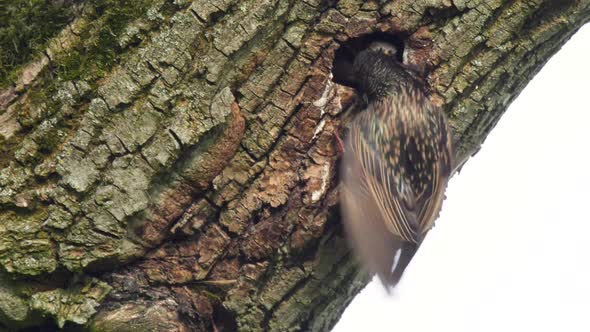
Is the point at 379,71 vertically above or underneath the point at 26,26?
above

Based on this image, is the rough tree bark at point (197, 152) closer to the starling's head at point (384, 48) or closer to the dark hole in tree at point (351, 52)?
the dark hole in tree at point (351, 52)

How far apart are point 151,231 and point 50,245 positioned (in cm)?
46

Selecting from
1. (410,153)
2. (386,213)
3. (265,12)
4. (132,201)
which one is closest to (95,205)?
(132,201)

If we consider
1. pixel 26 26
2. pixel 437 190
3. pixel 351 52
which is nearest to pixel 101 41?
pixel 26 26

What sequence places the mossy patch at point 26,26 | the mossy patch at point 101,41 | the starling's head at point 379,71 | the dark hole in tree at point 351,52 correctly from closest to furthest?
the mossy patch at point 101,41 → the mossy patch at point 26,26 → the dark hole in tree at point 351,52 → the starling's head at point 379,71

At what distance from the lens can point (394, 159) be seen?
4.77 meters

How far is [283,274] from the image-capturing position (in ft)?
12.3

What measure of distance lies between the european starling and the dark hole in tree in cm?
5

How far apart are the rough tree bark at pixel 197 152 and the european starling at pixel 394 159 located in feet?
1.16

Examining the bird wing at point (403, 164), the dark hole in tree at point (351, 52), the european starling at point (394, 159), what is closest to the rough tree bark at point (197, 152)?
the dark hole in tree at point (351, 52)

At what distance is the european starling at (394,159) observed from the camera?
14.2 feet

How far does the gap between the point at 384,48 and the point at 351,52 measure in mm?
215

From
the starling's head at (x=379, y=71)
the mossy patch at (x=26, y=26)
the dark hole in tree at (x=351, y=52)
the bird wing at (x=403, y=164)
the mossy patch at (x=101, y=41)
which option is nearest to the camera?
the mossy patch at (x=101, y=41)

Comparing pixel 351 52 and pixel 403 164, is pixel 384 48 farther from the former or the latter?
pixel 403 164
